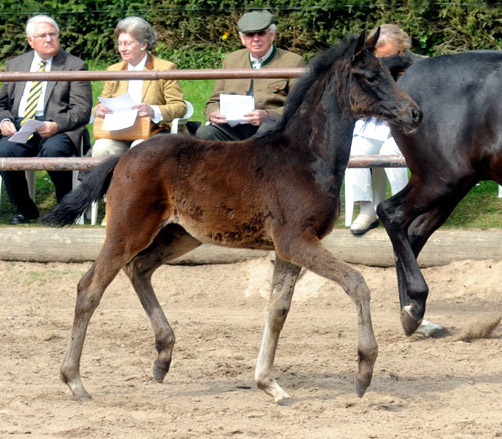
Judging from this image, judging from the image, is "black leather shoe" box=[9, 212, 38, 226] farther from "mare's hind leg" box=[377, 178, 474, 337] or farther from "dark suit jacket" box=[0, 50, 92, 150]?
"mare's hind leg" box=[377, 178, 474, 337]

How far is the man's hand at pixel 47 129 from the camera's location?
334 inches

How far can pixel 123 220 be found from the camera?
5.19 m

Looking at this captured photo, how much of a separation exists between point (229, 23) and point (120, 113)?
178 inches

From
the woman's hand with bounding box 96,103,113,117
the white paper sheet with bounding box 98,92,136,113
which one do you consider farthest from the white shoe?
the woman's hand with bounding box 96,103,113,117

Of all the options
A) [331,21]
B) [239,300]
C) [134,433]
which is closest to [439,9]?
[331,21]

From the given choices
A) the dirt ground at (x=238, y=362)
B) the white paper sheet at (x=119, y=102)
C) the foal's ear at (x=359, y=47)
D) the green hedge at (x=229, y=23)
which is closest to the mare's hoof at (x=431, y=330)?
the dirt ground at (x=238, y=362)

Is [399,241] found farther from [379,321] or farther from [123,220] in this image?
[123,220]

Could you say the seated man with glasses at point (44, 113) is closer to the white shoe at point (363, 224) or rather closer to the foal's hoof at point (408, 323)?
the white shoe at point (363, 224)

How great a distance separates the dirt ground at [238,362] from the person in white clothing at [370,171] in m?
0.47

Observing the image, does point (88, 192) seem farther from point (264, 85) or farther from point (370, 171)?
point (370, 171)

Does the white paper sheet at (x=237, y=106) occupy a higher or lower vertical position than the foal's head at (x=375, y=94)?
lower

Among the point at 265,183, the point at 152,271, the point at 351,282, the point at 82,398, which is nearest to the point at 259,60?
the point at 152,271

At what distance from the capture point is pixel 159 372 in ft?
17.9

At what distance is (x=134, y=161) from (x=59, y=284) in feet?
9.38
